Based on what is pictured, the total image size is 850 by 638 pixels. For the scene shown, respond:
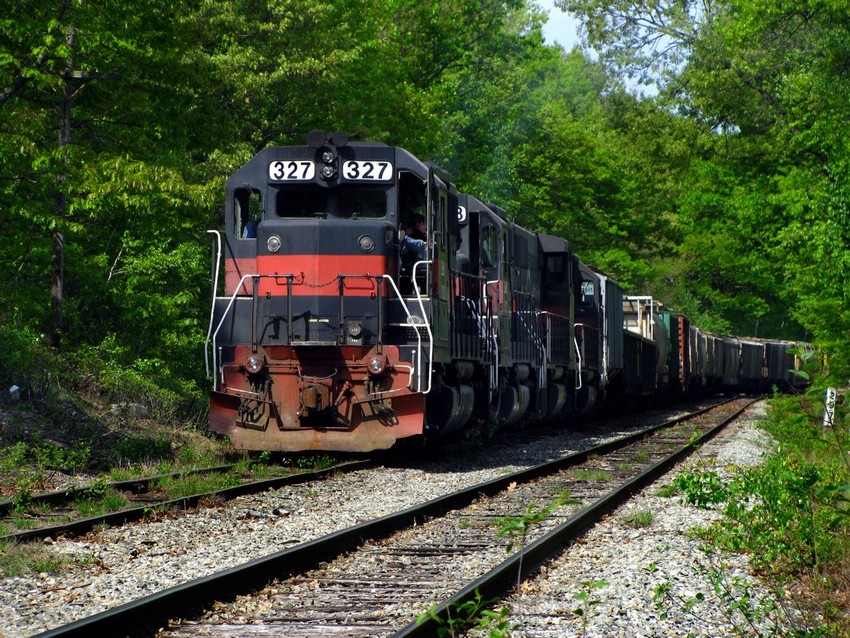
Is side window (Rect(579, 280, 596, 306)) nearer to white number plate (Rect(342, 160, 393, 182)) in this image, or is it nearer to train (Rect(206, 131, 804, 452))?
train (Rect(206, 131, 804, 452))

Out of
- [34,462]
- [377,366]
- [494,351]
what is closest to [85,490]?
[34,462]

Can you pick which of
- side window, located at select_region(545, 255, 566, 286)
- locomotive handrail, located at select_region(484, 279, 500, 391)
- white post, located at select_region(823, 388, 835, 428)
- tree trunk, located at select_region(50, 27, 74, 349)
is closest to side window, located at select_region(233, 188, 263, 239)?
tree trunk, located at select_region(50, 27, 74, 349)

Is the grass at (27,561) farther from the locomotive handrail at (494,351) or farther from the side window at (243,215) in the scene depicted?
the locomotive handrail at (494,351)

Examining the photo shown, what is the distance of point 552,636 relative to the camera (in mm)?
4910

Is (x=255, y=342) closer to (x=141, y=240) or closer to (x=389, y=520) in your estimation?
(x=389, y=520)

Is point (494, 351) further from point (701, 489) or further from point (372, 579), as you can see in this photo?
point (372, 579)

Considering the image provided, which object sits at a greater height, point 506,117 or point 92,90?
point 506,117

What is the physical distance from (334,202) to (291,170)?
1.97ft

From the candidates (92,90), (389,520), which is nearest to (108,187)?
(92,90)

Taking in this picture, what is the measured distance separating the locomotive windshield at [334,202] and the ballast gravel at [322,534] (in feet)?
10.0

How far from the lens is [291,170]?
12.3m

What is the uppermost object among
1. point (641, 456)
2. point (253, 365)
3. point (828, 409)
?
point (253, 365)

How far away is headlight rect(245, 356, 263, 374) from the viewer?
12.0 m

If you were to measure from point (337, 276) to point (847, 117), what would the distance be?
55.2 feet
